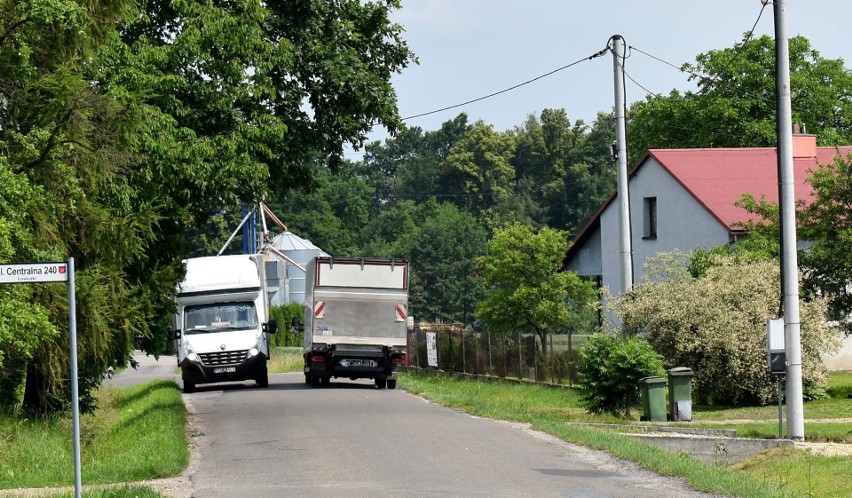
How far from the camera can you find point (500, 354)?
38.8m

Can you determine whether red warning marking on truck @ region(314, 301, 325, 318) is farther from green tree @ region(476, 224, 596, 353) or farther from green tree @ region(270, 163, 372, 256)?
green tree @ region(270, 163, 372, 256)

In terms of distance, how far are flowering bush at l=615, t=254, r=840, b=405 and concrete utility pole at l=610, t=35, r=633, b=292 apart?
2.76 feet

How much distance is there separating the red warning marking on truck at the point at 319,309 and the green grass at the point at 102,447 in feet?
16.9

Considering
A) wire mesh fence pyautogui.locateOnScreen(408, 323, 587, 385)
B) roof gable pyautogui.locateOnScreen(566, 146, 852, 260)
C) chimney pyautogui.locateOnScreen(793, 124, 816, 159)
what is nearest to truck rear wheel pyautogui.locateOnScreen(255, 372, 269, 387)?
wire mesh fence pyautogui.locateOnScreen(408, 323, 587, 385)

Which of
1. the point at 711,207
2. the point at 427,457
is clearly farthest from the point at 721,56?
the point at 427,457

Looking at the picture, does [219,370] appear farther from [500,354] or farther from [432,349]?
[432,349]

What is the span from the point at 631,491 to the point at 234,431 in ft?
31.6

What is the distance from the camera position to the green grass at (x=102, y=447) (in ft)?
49.2

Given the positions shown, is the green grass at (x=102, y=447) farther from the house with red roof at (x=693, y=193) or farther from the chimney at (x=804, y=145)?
the chimney at (x=804, y=145)

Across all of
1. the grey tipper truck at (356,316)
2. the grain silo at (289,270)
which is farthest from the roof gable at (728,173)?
the grain silo at (289,270)

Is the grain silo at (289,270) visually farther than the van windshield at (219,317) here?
Yes

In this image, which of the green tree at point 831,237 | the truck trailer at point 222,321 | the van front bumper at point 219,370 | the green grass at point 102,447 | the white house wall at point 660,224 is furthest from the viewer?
the white house wall at point 660,224

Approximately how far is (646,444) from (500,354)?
823 inches

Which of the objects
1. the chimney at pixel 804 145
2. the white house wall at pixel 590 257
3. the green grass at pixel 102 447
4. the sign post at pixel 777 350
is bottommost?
the green grass at pixel 102 447
